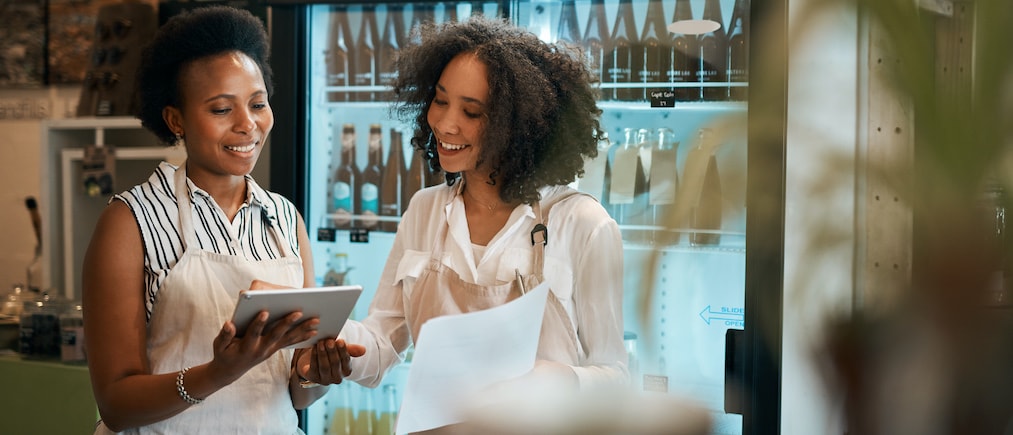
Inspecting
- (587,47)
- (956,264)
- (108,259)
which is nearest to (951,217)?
(956,264)

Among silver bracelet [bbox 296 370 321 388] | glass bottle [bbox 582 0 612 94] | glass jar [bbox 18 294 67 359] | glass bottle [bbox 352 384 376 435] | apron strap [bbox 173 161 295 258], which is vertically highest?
glass bottle [bbox 582 0 612 94]

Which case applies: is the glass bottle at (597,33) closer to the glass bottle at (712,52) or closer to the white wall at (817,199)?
the glass bottle at (712,52)

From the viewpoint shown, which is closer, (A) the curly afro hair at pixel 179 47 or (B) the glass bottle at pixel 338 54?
(A) the curly afro hair at pixel 179 47

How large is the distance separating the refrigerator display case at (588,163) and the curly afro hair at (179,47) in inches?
29.7

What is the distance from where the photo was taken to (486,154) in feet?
5.15

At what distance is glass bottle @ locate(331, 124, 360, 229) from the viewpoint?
2799 mm

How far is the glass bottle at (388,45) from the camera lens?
275 centimetres

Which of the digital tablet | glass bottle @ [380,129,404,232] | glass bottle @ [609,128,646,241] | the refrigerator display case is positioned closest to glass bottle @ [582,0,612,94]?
the refrigerator display case

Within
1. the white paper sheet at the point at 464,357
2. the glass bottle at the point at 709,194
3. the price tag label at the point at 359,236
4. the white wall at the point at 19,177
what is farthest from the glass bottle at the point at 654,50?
the white wall at the point at 19,177

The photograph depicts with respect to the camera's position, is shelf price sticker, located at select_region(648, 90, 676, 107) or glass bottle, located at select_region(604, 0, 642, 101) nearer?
shelf price sticker, located at select_region(648, 90, 676, 107)

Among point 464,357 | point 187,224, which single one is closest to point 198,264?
point 187,224

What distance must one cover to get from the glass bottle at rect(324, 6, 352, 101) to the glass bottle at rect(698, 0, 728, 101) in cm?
117

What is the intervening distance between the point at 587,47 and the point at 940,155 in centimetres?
245

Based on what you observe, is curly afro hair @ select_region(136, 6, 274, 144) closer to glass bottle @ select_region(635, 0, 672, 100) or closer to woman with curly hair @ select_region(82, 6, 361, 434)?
woman with curly hair @ select_region(82, 6, 361, 434)
